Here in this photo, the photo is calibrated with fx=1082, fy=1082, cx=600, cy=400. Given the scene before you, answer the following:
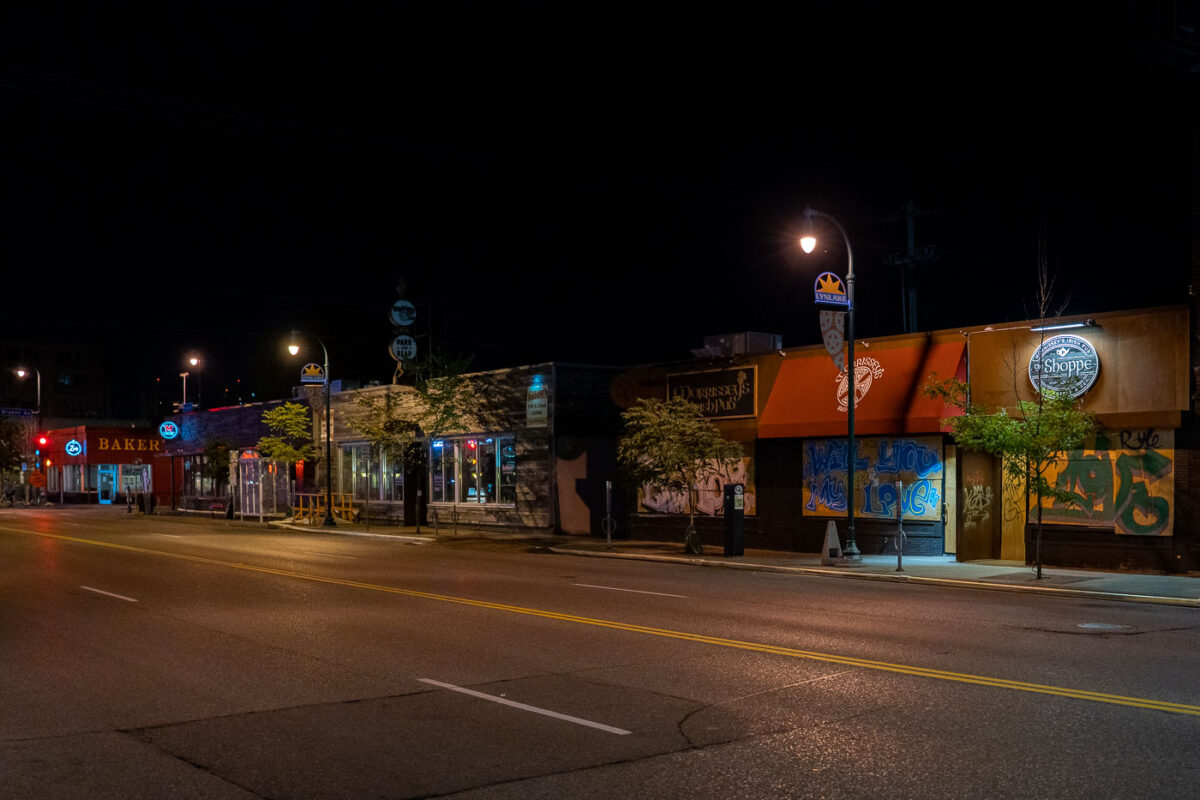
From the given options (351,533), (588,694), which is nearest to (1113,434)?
(588,694)

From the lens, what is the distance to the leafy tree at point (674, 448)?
25984 mm

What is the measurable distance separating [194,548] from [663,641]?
18.8 metres

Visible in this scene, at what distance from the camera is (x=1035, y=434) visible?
19.1 m

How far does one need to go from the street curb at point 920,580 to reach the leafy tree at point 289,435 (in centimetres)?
2206

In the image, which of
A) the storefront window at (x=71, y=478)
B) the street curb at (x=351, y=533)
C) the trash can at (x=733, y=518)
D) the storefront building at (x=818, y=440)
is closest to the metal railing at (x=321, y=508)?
the street curb at (x=351, y=533)

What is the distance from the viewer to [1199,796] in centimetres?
619

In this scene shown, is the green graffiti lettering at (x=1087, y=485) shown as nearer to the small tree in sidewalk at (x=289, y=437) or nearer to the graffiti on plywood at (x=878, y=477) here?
the graffiti on plywood at (x=878, y=477)

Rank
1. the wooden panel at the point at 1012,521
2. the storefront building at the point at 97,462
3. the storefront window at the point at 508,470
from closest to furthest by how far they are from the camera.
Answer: the wooden panel at the point at 1012,521
the storefront window at the point at 508,470
the storefront building at the point at 97,462

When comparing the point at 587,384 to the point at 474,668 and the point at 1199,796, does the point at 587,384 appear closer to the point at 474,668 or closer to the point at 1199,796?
the point at 474,668

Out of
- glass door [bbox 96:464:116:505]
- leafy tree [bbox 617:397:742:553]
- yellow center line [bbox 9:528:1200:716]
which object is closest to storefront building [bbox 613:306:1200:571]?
leafy tree [bbox 617:397:742:553]

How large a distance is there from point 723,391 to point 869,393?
4785 mm

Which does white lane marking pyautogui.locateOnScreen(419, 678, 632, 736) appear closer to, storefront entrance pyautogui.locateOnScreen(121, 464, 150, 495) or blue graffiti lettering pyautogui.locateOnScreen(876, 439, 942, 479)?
blue graffiti lettering pyautogui.locateOnScreen(876, 439, 942, 479)

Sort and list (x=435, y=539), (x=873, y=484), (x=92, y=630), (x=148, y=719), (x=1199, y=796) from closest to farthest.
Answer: (x=1199, y=796) → (x=148, y=719) → (x=92, y=630) → (x=873, y=484) → (x=435, y=539)

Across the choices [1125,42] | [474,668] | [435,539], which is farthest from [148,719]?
[435,539]
